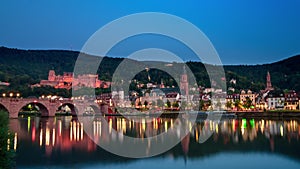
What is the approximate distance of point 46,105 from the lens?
5084cm

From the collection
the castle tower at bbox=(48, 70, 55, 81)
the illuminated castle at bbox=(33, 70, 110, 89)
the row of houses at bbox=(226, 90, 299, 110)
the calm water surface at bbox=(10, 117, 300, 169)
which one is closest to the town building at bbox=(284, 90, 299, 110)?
the row of houses at bbox=(226, 90, 299, 110)

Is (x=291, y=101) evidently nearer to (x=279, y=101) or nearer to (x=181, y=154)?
(x=279, y=101)

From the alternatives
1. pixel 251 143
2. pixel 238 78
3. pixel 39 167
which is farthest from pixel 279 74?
pixel 39 167

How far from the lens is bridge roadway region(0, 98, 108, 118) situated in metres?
43.8

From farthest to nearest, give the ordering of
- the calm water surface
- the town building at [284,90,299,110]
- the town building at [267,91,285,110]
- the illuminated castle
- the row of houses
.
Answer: the illuminated castle < the town building at [267,91,285,110] < the row of houses < the town building at [284,90,299,110] < the calm water surface

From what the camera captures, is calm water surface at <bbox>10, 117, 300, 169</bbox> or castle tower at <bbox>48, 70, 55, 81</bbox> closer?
calm water surface at <bbox>10, 117, 300, 169</bbox>

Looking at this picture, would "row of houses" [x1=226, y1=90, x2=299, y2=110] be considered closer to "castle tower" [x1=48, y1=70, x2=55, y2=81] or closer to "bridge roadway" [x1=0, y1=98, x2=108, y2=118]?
"bridge roadway" [x1=0, y1=98, x2=108, y2=118]

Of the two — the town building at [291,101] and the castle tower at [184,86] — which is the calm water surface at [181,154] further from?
the castle tower at [184,86]

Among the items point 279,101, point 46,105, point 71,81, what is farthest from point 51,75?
point 279,101

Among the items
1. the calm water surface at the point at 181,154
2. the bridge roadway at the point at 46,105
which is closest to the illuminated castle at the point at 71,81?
the bridge roadway at the point at 46,105

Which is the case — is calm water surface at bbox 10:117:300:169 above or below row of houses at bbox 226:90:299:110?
below

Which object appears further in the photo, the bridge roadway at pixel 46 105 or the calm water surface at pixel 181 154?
the bridge roadway at pixel 46 105

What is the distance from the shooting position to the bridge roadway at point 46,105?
4381 cm

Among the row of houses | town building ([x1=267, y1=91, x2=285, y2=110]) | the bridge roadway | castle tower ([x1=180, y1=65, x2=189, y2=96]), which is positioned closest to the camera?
the bridge roadway
